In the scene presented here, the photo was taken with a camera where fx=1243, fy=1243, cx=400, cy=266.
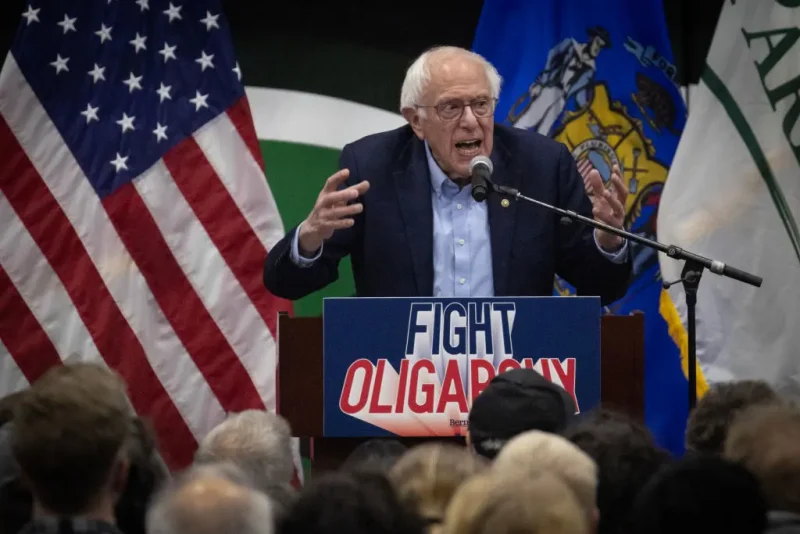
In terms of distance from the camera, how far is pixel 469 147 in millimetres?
4250

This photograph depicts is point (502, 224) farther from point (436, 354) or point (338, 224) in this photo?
point (436, 354)

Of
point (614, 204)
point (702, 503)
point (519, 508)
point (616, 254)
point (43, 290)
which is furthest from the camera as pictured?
point (43, 290)

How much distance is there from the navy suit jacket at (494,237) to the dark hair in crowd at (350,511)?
193 cm

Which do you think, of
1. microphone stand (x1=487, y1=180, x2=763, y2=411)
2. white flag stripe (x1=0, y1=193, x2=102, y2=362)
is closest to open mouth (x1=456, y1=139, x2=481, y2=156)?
microphone stand (x1=487, y1=180, x2=763, y2=411)

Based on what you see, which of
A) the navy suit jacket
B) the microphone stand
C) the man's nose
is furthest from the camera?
the man's nose

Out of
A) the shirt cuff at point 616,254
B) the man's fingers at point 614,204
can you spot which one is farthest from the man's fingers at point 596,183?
the shirt cuff at point 616,254

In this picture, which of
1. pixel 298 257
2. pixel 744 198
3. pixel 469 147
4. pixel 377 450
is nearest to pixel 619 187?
pixel 469 147

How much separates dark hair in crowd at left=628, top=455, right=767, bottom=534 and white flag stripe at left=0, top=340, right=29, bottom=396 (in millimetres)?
4160

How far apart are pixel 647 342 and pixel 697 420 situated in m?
2.66

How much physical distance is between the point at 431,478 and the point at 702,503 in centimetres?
52

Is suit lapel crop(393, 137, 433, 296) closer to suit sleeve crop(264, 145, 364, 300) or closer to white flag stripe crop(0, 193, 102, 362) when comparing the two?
suit sleeve crop(264, 145, 364, 300)

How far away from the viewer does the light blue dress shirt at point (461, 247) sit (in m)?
4.20

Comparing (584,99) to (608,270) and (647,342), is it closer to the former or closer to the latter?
(647,342)

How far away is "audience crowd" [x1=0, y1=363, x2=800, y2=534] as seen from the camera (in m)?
2.06
